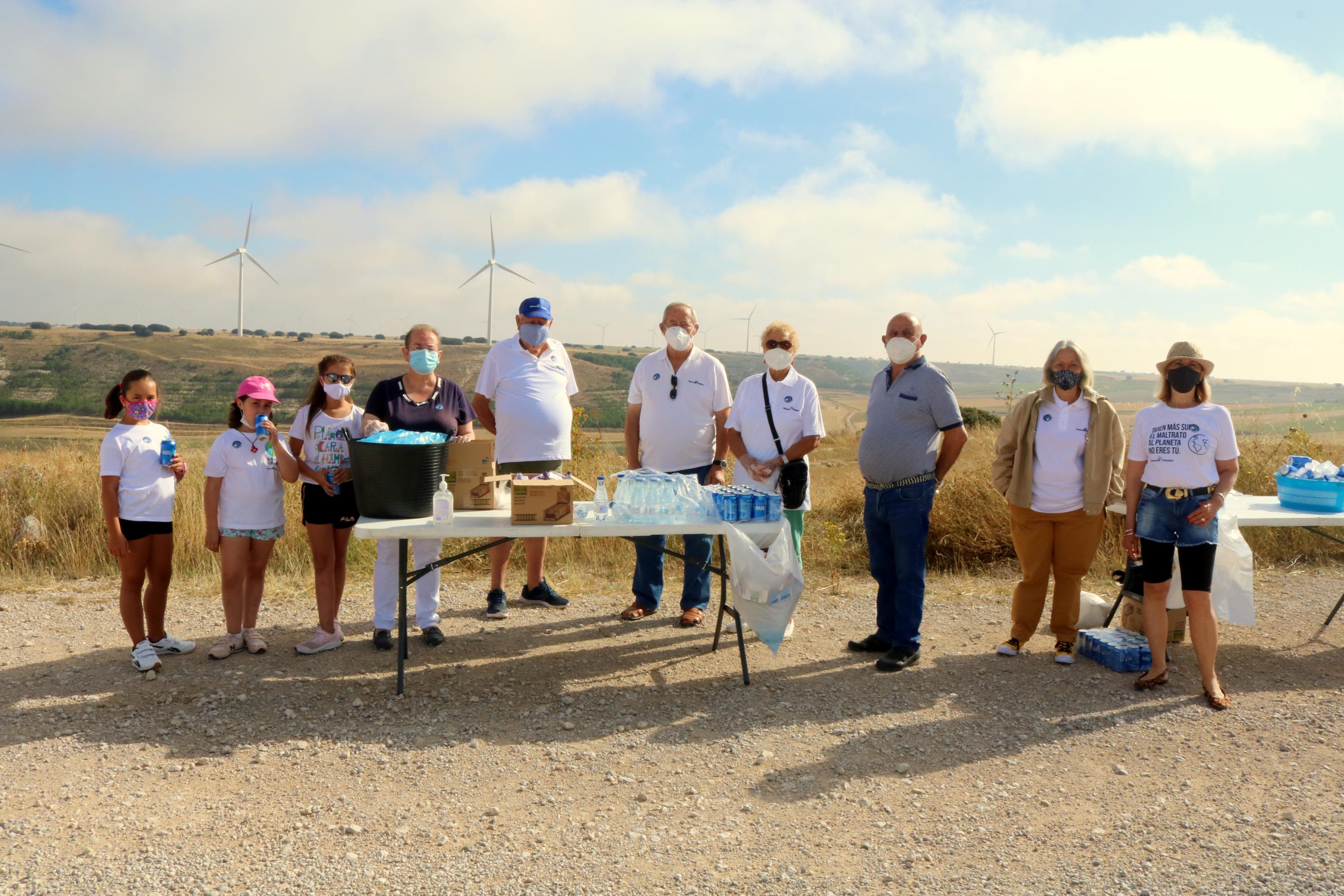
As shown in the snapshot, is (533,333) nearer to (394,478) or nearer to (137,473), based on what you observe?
(394,478)

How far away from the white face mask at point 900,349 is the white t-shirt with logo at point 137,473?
13.3 ft

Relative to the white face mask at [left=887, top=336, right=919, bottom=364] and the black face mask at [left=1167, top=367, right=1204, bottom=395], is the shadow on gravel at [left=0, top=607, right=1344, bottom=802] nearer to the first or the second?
the black face mask at [left=1167, top=367, right=1204, bottom=395]

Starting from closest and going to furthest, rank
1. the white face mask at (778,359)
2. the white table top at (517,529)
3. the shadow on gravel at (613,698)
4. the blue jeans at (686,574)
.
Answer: the shadow on gravel at (613,698) → the white table top at (517,529) → the white face mask at (778,359) → the blue jeans at (686,574)

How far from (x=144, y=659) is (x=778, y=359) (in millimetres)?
4068

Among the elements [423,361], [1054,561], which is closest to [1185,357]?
[1054,561]

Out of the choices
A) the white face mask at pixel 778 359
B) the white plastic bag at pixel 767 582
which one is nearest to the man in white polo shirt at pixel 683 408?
the white face mask at pixel 778 359

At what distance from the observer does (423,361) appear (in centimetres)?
499

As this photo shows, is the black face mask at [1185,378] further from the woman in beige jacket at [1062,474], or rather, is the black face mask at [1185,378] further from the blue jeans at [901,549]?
the blue jeans at [901,549]

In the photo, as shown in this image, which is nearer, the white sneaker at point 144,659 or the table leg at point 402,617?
the table leg at point 402,617

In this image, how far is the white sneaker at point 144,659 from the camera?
15.8 feet

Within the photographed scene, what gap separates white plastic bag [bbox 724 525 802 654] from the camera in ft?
14.5

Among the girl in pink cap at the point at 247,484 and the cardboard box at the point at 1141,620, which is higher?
the girl in pink cap at the point at 247,484

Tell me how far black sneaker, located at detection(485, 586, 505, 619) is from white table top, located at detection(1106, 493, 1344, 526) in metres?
4.05

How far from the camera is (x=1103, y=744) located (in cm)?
411
